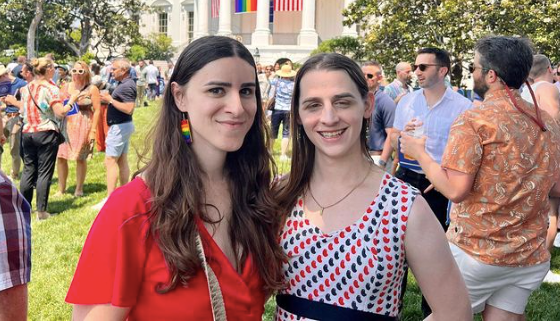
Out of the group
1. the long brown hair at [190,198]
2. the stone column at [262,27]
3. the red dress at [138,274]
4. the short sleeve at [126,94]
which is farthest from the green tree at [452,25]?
the stone column at [262,27]

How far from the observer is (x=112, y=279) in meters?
1.77

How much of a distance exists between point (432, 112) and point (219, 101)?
3.35 m

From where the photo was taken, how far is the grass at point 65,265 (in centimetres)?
466

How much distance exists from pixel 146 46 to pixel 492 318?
45625 mm

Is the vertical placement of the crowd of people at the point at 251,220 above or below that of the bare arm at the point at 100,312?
above

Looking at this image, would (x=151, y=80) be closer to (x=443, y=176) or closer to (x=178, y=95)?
(x=443, y=176)

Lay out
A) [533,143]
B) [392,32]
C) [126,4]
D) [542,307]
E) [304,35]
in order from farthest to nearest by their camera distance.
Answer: [304,35] < [126,4] < [392,32] < [542,307] < [533,143]

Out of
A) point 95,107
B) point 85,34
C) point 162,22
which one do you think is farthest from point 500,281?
point 162,22

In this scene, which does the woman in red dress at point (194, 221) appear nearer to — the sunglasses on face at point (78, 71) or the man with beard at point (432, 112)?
the man with beard at point (432, 112)

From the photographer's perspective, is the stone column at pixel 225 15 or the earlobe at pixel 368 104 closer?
the earlobe at pixel 368 104

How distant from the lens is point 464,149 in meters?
3.02

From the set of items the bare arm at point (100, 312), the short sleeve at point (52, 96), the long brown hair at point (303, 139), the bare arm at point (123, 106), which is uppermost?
the long brown hair at point (303, 139)

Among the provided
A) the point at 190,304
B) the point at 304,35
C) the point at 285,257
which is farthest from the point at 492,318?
the point at 304,35

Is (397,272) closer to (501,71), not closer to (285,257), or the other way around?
(285,257)
